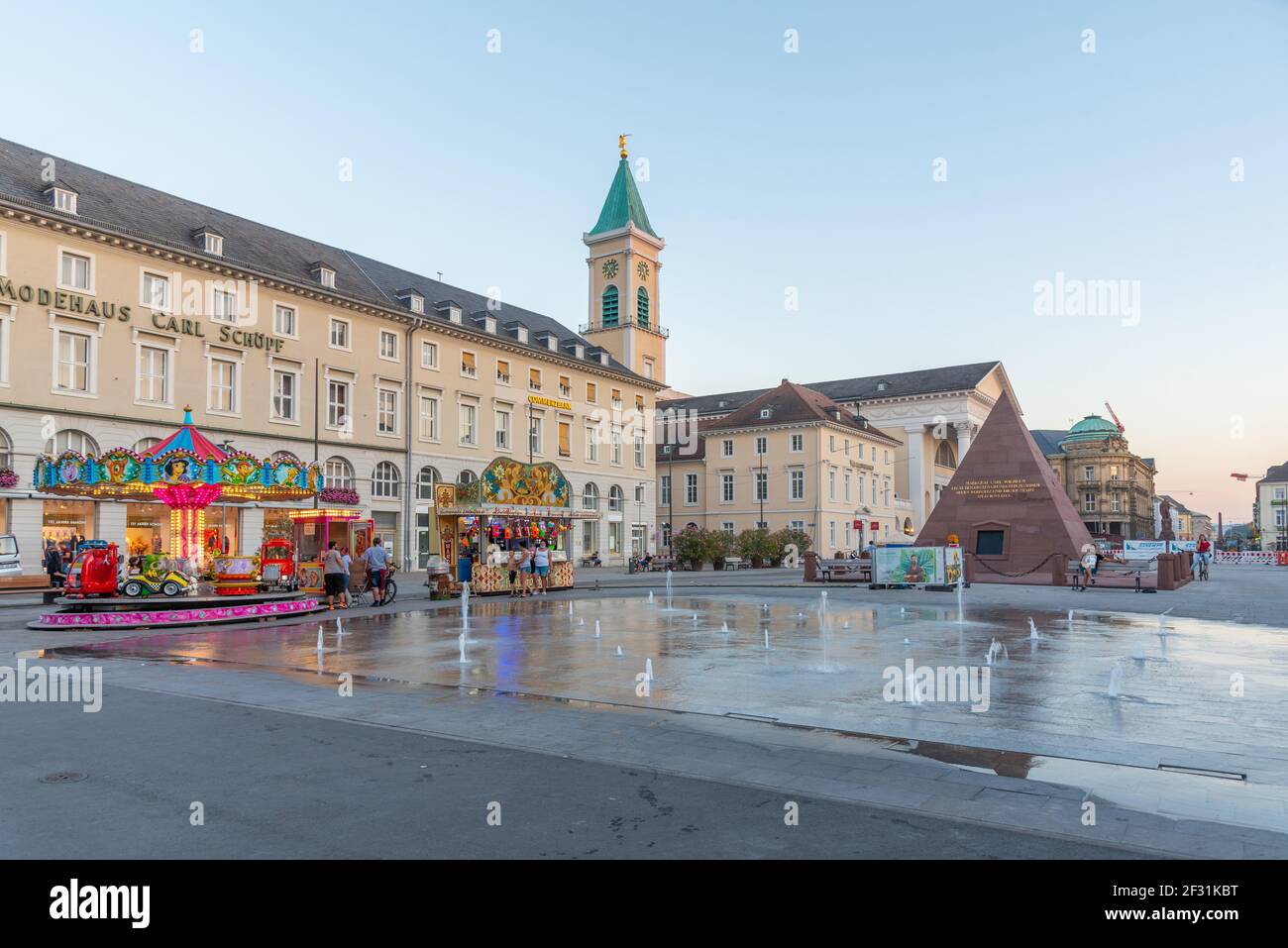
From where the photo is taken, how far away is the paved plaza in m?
5.30

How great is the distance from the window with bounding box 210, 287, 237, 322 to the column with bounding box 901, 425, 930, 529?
67.7 metres

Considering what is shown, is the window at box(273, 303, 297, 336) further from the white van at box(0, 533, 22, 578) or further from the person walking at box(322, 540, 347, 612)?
the person walking at box(322, 540, 347, 612)

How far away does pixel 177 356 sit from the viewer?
37656 millimetres

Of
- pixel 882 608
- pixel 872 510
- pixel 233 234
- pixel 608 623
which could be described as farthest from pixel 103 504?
pixel 872 510

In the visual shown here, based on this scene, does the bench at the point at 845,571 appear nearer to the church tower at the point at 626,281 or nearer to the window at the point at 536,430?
the window at the point at 536,430

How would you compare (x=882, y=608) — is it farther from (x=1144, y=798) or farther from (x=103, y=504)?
(x=103, y=504)

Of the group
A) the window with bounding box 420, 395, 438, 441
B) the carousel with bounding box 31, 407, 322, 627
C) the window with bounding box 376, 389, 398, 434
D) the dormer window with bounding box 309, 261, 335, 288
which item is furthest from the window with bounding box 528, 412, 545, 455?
the carousel with bounding box 31, 407, 322, 627

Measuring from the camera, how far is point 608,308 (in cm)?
7400

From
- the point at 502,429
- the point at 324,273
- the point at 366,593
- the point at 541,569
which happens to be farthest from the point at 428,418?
the point at 366,593

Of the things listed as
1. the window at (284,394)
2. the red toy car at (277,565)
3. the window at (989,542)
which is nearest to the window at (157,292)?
the window at (284,394)

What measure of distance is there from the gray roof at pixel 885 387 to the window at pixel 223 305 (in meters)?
52.5

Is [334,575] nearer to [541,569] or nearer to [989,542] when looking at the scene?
[541,569]

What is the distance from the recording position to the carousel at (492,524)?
1159 inches

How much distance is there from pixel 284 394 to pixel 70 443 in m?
10.3
